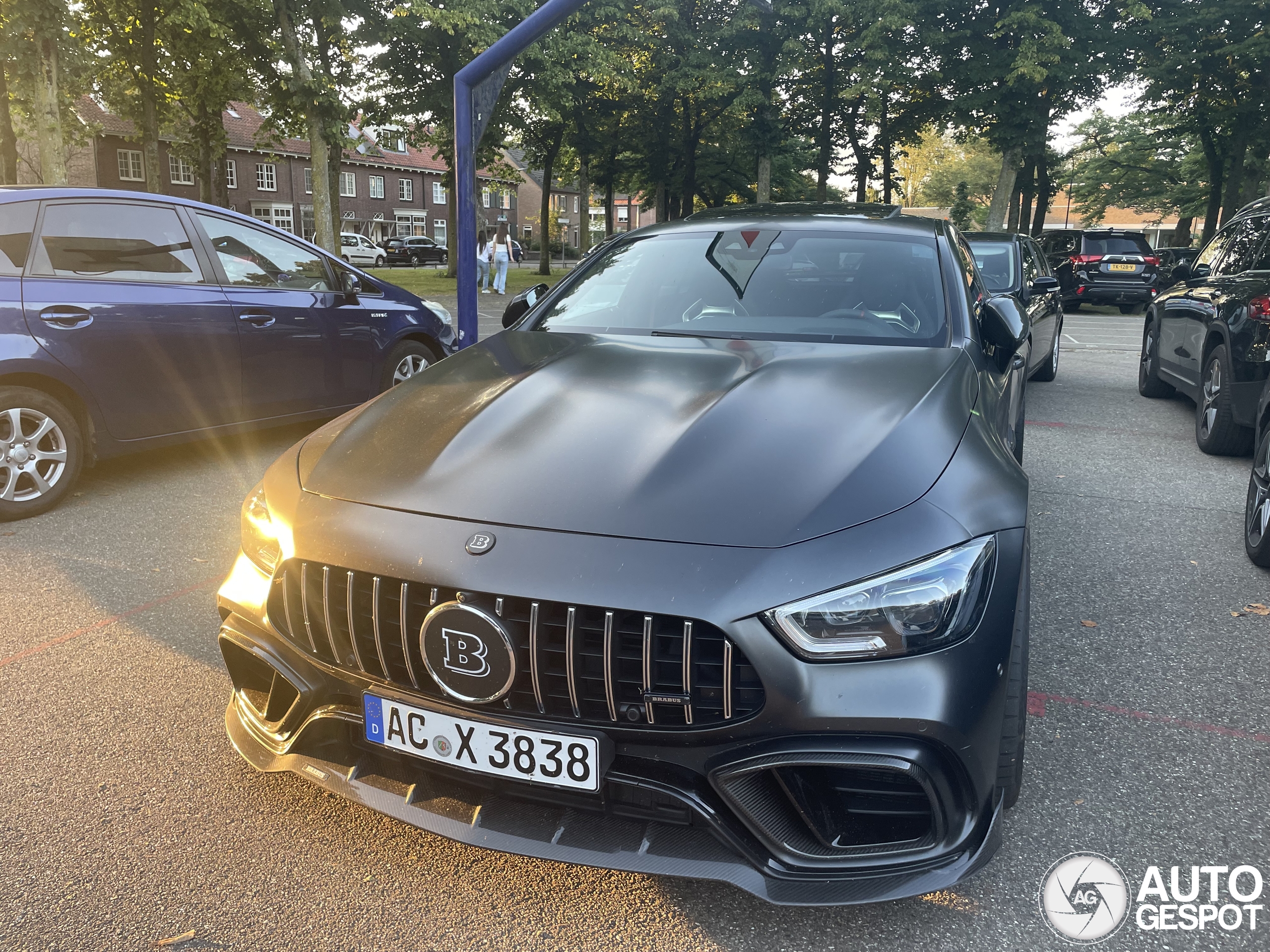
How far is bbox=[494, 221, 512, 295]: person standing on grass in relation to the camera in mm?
22734

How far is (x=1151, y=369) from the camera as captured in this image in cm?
934

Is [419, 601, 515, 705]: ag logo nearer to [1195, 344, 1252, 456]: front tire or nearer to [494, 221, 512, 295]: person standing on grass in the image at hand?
[1195, 344, 1252, 456]: front tire

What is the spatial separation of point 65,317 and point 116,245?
0.55m

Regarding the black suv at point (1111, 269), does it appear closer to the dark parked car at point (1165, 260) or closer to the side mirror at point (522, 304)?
the dark parked car at point (1165, 260)

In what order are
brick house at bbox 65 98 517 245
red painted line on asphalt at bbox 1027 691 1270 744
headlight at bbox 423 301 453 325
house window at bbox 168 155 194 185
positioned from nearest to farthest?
1. red painted line on asphalt at bbox 1027 691 1270 744
2. headlight at bbox 423 301 453 325
3. brick house at bbox 65 98 517 245
4. house window at bbox 168 155 194 185

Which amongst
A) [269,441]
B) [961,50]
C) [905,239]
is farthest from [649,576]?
[961,50]

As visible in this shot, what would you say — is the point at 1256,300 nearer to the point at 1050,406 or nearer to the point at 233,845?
the point at 1050,406

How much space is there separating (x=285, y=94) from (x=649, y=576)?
2211 cm

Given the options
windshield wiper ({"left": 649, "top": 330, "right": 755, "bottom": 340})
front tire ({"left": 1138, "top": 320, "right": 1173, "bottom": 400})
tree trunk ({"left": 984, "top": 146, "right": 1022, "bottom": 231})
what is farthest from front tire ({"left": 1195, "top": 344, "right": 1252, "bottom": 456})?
tree trunk ({"left": 984, "top": 146, "right": 1022, "bottom": 231})

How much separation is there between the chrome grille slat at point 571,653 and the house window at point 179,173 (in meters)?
55.7

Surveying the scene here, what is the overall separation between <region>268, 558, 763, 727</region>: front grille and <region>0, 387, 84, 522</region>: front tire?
3.95 meters

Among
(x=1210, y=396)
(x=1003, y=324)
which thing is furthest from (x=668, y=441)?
(x=1210, y=396)

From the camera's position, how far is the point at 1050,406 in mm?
9016

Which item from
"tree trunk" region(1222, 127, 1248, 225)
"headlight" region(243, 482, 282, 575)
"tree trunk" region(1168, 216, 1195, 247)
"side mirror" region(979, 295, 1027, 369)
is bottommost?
"headlight" region(243, 482, 282, 575)
